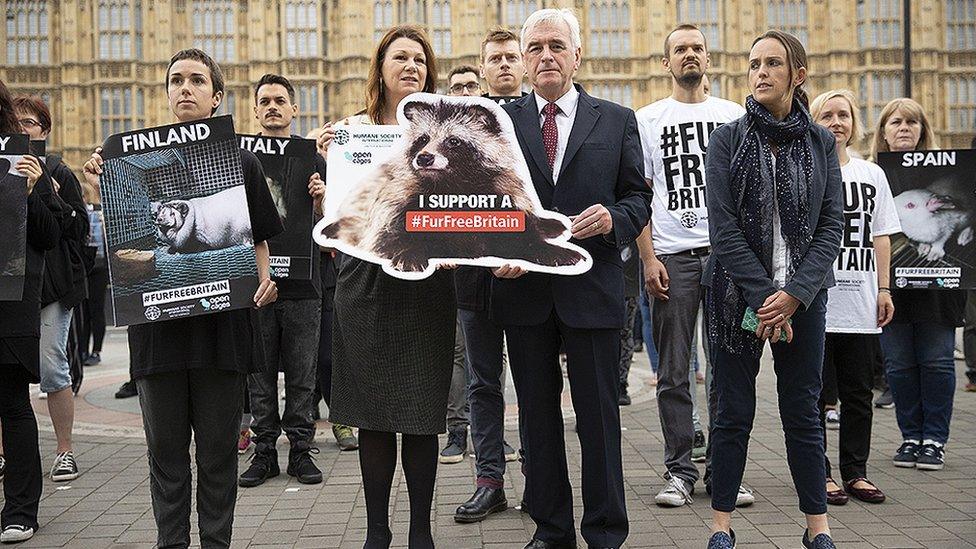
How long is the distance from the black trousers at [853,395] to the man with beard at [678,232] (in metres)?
0.78

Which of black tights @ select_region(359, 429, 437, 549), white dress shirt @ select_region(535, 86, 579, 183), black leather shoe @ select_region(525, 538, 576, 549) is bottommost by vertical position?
black leather shoe @ select_region(525, 538, 576, 549)

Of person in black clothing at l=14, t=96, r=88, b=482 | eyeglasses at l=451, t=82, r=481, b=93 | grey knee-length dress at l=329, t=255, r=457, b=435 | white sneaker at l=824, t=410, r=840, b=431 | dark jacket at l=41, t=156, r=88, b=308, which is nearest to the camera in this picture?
grey knee-length dress at l=329, t=255, r=457, b=435

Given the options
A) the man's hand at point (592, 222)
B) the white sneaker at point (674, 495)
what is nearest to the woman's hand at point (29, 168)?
the man's hand at point (592, 222)

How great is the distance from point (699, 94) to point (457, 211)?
2.18 meters

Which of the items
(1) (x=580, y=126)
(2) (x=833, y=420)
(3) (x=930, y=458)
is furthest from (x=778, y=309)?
(2) (x=833, y=420)

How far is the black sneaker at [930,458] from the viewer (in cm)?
538

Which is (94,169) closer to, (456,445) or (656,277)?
(656,277)

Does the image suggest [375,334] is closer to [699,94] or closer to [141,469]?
[699,94]

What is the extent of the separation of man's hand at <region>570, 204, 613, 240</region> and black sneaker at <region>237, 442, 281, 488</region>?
2839 millimetres

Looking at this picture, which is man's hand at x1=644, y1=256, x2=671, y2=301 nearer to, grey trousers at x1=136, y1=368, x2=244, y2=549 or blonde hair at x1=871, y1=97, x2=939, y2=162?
blonde hair at x1=871, y1=97, x2=939, y2=162

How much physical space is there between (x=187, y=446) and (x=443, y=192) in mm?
1382

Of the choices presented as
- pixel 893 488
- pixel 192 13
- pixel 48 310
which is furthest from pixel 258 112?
pixel 192 13

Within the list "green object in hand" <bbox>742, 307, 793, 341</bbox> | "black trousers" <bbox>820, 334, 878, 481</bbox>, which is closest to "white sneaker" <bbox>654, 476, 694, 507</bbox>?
"black trousers" <bbox>820, 334, 878, 481</bbox>

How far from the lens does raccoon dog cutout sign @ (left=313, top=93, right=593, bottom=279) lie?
10.9 ft
